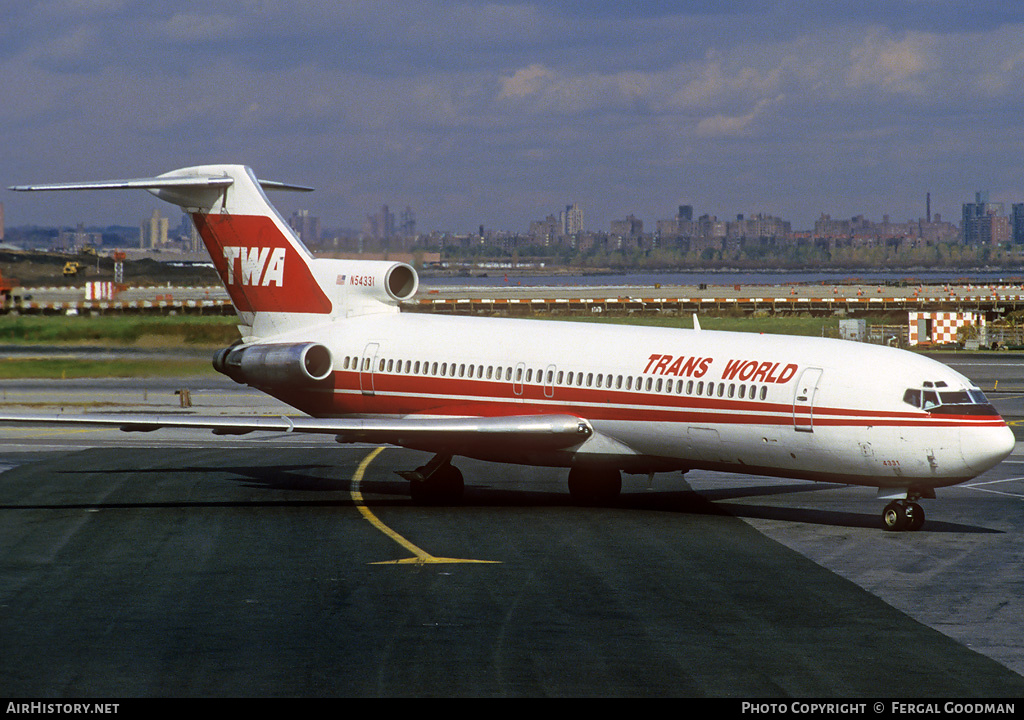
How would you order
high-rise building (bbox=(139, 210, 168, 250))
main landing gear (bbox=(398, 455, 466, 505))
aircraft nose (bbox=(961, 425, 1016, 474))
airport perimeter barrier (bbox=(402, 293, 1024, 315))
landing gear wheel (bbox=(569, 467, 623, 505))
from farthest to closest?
high-rise building (bbox=(139, 210, 168, 250)) < airport perimeter barrier (bbox=(402, 293, 1024, 315)) < main landing gear (bbox=(398, 455, 466, 505)) < landing gear wheel (bbox=(569, 467, 623, 505)) < aircraft nose (bbox=(961, 425, 1016, 474))

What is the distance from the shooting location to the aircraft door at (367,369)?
3081 centimetres

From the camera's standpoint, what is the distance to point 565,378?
Result: 27625 mm

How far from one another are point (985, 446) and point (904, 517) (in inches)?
86.6

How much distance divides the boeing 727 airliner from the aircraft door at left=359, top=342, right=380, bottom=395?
38 millimetres

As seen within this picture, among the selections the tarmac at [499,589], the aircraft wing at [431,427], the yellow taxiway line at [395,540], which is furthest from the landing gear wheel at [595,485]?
the yellow taxiway line at [395,540]

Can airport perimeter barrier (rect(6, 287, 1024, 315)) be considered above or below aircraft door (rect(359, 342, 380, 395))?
below

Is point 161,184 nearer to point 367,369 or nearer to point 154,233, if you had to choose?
point 367,369

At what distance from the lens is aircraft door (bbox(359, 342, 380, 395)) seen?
30812 mm

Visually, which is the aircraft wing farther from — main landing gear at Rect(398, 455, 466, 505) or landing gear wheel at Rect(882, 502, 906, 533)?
landing gear wheel at Rect(882, 502, 906, 533)

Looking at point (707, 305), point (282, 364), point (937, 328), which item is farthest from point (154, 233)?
point (282, 364)

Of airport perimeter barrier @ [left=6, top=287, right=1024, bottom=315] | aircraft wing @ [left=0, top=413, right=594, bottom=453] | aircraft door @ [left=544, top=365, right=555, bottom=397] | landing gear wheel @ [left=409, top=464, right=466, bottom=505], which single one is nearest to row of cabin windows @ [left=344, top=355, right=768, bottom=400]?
aircraft door @ [left=544, top=365, right=555, bottom=397]

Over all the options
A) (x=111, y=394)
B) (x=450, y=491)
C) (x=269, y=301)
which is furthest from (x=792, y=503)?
(x=111, y=394)

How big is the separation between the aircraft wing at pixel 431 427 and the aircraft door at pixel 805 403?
14.6ft

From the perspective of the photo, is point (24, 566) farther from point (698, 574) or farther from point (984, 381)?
point (984, 381)
